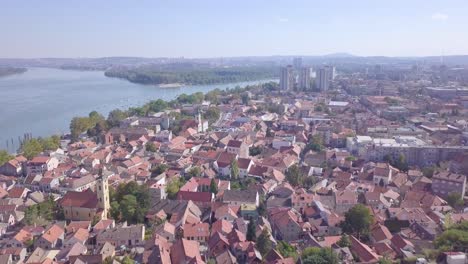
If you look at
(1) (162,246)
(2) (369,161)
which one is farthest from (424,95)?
(1) (162,246)

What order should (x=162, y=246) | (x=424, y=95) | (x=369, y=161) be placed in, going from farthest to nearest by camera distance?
(x=424, y=95) < (x=369, y=161) < (x=162, y=246)

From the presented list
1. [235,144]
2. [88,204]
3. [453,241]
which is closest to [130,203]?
[88,204]

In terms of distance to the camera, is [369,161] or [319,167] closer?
[319,167]

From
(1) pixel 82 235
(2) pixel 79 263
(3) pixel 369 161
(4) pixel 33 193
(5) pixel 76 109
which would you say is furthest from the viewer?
(5) pixel 76 109

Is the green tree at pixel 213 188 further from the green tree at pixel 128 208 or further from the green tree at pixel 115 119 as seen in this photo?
the green tree at pixel 115 119

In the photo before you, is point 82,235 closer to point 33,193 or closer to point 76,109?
point 33,193

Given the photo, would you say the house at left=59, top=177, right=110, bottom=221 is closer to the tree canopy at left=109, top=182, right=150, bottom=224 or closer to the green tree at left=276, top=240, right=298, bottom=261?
the tree canopy at left=109, top=182, right=150, bottom=224
